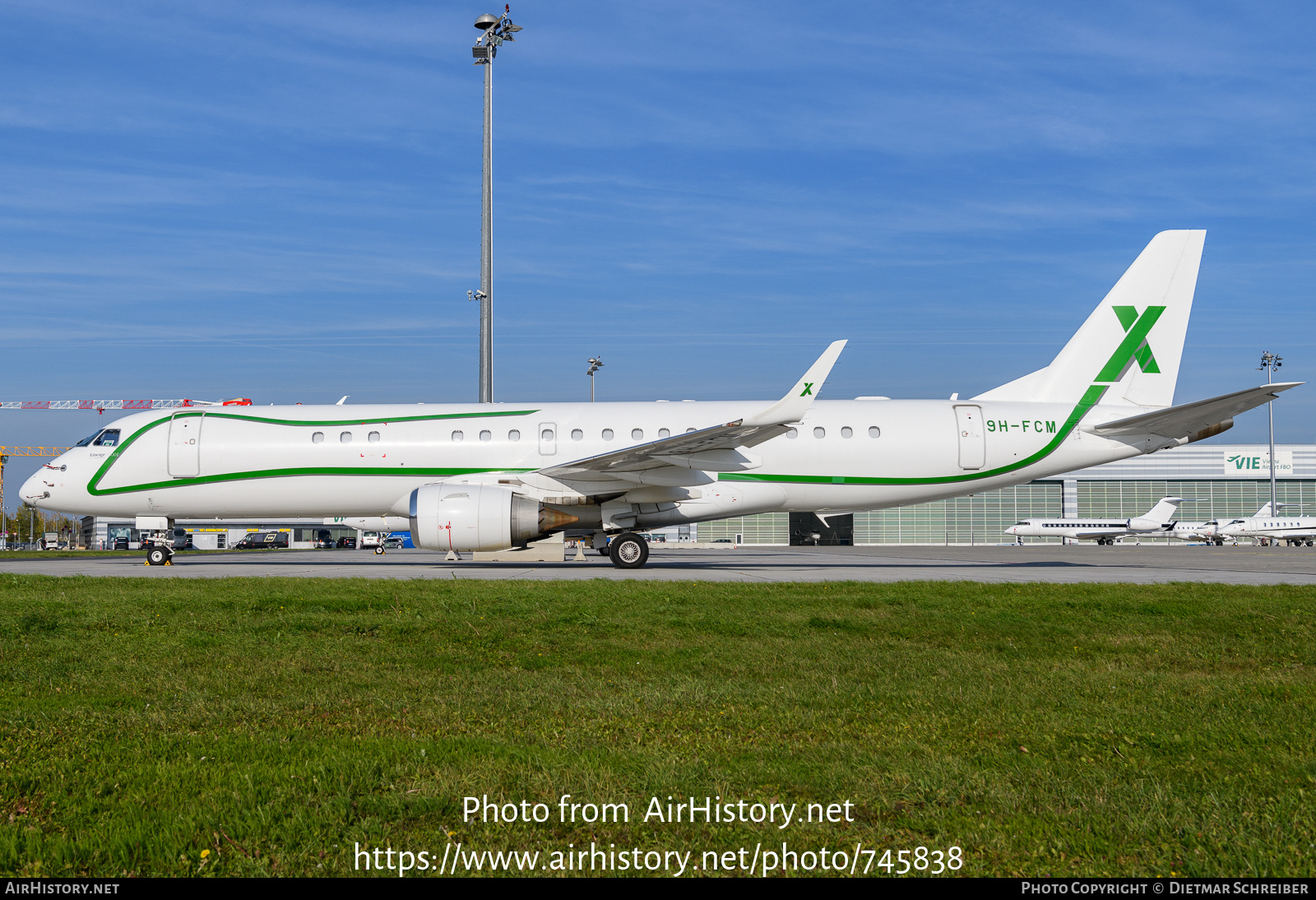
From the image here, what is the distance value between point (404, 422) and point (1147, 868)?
19.0 m

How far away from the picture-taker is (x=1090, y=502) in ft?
247

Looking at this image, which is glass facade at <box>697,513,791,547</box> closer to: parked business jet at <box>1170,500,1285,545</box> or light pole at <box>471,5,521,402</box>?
parked business jet at <box>1170,500,1285,545</box>

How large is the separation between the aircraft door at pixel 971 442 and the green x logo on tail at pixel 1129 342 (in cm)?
321

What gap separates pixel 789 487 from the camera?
20.6 m

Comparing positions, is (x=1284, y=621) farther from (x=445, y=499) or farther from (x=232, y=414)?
(x=232, y=414)

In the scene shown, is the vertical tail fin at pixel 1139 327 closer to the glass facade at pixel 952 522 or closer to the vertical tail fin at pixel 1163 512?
the glass facade at pixel 952 522

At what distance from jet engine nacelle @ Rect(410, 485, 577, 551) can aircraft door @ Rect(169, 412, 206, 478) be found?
5.85m

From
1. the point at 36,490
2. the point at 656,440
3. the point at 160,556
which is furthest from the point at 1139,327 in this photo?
the point at 36,490

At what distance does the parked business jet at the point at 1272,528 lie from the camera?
6825cm

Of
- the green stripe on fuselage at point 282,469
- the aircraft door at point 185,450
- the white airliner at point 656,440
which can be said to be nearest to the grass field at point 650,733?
the white airliner at point 656,440

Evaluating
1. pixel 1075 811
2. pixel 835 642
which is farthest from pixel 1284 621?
pixel 1075 811

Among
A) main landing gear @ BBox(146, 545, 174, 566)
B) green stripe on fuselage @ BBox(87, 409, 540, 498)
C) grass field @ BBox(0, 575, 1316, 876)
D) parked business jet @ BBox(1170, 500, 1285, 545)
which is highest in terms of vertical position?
green stripe on fuselage @ BBox(87, 409, 540, 498)

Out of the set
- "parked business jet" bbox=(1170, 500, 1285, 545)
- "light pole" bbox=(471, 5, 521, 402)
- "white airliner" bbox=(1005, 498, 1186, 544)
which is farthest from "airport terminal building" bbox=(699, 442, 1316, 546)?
"light pole" bbox=(471, 5, 521, 402)

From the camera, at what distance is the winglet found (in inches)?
698
